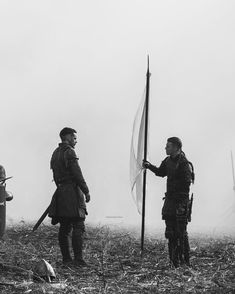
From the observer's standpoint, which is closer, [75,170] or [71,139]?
[75,170]

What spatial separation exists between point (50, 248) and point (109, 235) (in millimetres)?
2277

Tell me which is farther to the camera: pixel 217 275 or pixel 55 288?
pixel 217 275

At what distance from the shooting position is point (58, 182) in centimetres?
837

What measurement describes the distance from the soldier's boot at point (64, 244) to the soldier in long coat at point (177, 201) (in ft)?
4.85

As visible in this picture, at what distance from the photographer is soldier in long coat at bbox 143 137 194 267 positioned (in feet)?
26.1

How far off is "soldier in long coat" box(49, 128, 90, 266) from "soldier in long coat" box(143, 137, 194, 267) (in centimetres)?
126

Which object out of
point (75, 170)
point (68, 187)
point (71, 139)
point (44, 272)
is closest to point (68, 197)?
point (68, 187)

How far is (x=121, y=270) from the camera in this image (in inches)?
295

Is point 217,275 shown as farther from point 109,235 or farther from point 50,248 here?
point 109,235

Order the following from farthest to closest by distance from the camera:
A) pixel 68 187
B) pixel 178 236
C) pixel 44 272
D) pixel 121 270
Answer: pixel 68 187 → pixel 178 236 → pixel 121 270 → pixel 44 272

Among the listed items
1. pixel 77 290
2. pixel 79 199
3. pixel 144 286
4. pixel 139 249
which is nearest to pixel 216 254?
pixel 139 249

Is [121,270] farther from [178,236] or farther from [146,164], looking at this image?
[146,164]

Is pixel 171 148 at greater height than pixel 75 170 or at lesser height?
greater

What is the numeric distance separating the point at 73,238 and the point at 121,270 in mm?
979
